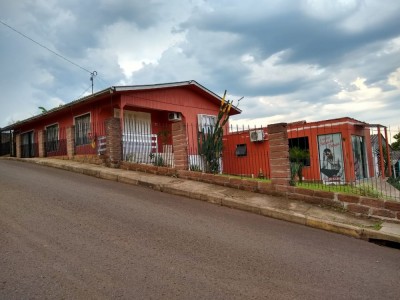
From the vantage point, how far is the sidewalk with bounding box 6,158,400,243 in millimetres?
5414

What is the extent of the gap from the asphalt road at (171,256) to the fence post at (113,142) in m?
4.36

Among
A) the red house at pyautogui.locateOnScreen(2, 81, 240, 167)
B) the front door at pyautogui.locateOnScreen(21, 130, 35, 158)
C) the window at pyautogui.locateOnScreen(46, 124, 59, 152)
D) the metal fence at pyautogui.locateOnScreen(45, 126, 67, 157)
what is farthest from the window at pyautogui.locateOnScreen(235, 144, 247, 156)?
the front door at pyautogui.locateOnScreen(21, 130, 35, 158)

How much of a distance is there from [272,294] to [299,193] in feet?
13.6

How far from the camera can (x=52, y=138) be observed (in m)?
17.1

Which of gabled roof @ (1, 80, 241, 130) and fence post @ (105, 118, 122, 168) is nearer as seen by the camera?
fence post @ (105, 118, 122, 168)

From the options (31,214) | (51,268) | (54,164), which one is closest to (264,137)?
(54,164)

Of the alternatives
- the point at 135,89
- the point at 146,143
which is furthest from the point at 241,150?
the point at 135,89

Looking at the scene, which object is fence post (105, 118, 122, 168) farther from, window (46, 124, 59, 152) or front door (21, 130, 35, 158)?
front door (21, 130, 35, 158)

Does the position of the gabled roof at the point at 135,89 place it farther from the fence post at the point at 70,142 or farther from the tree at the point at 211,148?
the tree at the point at 211,148

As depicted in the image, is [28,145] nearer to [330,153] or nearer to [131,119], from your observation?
[131,119]

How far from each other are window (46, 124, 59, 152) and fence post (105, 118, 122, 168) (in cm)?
562

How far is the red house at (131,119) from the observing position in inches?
458

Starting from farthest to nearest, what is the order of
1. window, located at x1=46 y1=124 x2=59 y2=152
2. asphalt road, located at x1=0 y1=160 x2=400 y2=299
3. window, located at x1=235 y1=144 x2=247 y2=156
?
window, located at x1=235 y1=144 x2=247 y2=156 → window, located at x1=46 y1=124 x2=59 y2=152 → asphalt road, located at x1=0 y1=160 x2=400 y2=299

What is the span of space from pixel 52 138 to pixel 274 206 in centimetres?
1447
